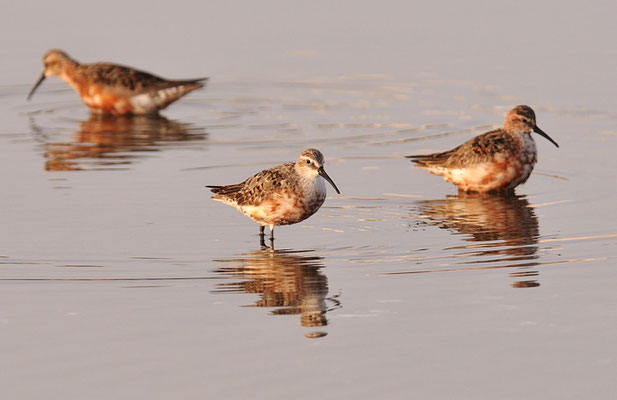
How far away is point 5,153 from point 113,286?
394 inches

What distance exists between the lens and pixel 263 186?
15.6m

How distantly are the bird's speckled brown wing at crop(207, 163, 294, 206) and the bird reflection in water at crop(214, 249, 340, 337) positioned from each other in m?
0.83

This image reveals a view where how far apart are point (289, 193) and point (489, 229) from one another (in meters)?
2.92

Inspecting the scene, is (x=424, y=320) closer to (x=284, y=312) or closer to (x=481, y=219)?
(x=284, y=312)

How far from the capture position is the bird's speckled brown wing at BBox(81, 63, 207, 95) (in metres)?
27.7

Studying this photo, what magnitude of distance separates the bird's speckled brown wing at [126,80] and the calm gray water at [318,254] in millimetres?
766

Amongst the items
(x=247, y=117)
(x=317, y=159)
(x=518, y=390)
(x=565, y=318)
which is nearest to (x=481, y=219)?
(x=317, y=159)

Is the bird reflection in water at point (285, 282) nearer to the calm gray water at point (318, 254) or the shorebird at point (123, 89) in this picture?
the calm gray water at point (318, 254)

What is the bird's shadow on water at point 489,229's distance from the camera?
13961 millimetres

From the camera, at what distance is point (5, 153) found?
22359 millimetres

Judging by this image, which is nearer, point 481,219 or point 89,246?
point 89,246

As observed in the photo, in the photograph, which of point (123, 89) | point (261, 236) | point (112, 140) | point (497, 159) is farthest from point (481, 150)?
point (123, 89)

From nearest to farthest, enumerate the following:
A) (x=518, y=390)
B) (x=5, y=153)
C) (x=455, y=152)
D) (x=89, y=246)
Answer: (x=518, y=390), (x=89, y=246), (x=455, y=152), (x=5, y=153)

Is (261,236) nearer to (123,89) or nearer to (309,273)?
(309,273)
